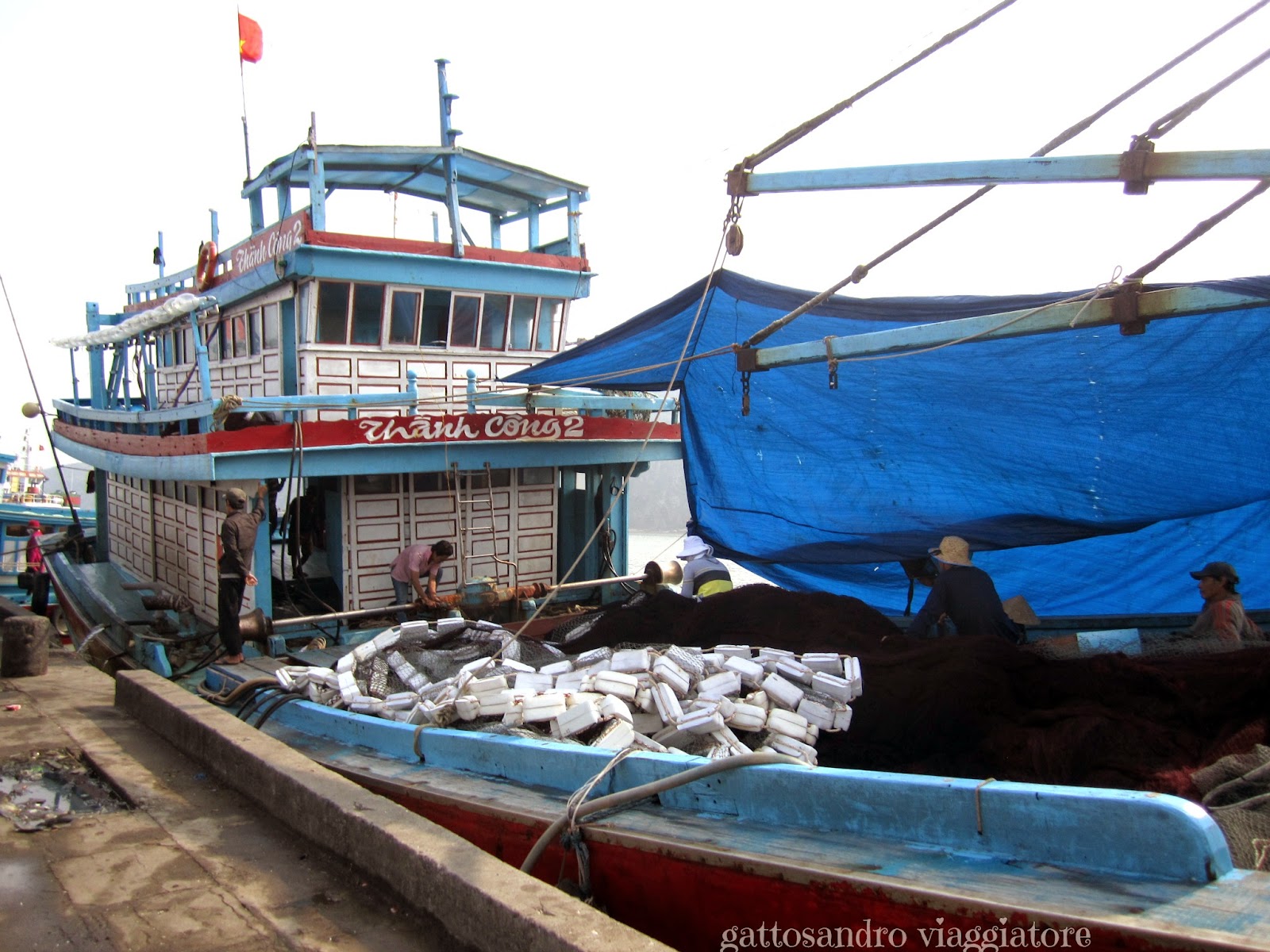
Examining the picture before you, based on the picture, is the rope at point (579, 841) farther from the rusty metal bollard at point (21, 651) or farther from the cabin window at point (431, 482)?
the cabin window at point (431, 482)

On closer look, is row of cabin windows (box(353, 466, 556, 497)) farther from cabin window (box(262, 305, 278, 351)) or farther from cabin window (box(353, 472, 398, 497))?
cabin window (box(262, 305, 278, 351))

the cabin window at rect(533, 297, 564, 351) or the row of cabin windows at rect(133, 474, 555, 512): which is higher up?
the cabin window at rect(533, 297, 564, 351)

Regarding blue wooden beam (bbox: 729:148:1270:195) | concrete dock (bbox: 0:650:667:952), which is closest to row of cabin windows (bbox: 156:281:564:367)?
blue wooden beam (bbox: 729:148:1270:195)

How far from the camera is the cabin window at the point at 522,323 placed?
11.0 m

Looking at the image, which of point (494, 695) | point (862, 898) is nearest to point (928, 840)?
point (862, 898)

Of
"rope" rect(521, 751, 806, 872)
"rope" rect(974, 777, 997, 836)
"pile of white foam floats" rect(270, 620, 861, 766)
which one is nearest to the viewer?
"rope" rect(974, 777, 997, 836)

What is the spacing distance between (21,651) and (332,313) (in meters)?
4.32

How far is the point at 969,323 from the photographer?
Answer: 586cm

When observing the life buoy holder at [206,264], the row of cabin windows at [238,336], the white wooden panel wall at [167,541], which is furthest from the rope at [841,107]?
the life buoy holder at [206,264]

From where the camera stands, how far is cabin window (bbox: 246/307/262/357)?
35.5 ft

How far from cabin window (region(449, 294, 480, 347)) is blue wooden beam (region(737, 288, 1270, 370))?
14.8ft

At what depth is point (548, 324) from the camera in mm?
11336

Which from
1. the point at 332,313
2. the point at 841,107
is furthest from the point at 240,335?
the point at 841,107

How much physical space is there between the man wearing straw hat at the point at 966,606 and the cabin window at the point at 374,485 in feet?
19.1
